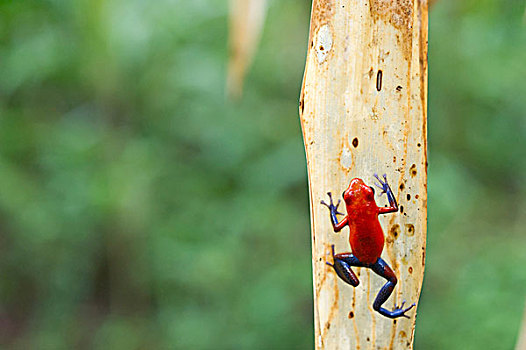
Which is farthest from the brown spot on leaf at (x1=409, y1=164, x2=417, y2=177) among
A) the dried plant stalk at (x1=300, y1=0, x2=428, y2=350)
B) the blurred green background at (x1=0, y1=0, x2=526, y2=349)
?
the blurred green background at (x1=0, y1=0, x2=526, y2=349)

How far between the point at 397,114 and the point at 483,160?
1841 millimetres

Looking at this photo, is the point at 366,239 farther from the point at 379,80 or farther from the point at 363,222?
the point at 379,80

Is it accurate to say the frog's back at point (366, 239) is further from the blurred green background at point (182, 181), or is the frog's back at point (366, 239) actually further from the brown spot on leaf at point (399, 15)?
the blurred green background at point (182, 181)

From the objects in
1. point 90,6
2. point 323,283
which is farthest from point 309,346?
point 323,283

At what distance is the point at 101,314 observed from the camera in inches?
81.0

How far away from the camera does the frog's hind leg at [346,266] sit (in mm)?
506

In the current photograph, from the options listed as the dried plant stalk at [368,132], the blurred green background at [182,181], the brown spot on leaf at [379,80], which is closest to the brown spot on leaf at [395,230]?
the dried plant stalk at [368,132]

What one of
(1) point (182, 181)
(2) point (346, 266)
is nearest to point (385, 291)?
(2) point (346, 266)

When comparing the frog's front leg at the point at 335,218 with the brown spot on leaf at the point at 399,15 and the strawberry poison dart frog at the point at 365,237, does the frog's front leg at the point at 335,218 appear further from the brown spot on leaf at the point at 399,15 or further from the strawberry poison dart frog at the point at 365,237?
the brown spot on leaf at the point at 399,15

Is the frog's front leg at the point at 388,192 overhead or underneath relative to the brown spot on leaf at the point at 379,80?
underneath

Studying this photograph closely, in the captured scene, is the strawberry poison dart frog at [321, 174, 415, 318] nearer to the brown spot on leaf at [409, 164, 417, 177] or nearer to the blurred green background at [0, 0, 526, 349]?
the brown spot on leaf at [409, 164, 417, 177]

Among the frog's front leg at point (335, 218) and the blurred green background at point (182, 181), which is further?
the blurred green background at point (182, 181)

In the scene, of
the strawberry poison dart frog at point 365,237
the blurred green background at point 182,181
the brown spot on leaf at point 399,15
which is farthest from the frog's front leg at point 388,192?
the blurred green background at point 182,181

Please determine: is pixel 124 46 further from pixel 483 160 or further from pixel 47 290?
pixel 483 160
